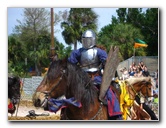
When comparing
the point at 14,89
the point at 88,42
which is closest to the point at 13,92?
the point at 14,89

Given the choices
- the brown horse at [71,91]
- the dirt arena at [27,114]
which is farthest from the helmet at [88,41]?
the dirt arena at [27,114]

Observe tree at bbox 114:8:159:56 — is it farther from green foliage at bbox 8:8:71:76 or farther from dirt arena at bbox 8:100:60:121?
dirt arena at bbox 8:100:60:121

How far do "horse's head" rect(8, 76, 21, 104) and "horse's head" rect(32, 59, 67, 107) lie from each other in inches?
82.8

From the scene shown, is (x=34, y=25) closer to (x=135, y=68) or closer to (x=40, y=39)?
(x=40, y=39)

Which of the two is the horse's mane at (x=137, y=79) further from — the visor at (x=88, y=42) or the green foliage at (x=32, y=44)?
the visor at (x=88, y=42)

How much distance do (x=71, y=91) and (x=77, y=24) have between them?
7.55 feet

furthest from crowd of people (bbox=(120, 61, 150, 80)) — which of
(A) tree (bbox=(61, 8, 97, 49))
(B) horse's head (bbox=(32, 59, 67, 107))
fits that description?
(B) horse's head (bbox=(32, 59, 67, 107))

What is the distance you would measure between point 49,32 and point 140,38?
1355 millimetres

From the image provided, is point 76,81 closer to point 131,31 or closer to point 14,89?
point 131,31

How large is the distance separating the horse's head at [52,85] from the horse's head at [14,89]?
210 cm

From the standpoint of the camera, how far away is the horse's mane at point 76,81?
3448 millimetres
